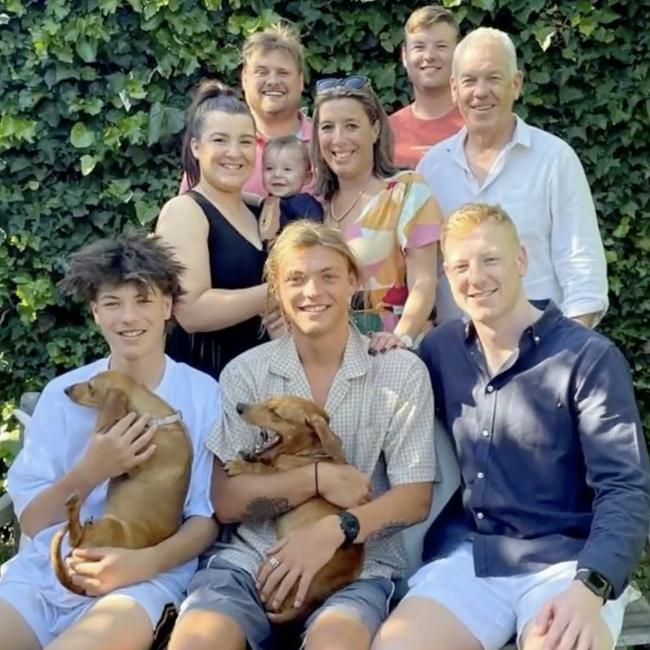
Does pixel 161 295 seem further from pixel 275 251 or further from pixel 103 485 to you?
pixel 103 485

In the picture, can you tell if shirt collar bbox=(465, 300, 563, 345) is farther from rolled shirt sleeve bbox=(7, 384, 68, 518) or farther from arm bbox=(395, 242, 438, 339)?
rolled shirt sleeve bbox=(7, 384, 68, 518)

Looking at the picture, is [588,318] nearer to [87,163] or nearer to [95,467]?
[95,467]

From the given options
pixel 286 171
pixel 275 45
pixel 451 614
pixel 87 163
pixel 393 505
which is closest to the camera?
pixel 451 614

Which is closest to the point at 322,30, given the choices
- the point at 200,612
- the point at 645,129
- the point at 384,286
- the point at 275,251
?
the point at 645,129

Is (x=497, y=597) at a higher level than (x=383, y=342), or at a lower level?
lower

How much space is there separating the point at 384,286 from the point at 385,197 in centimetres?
32

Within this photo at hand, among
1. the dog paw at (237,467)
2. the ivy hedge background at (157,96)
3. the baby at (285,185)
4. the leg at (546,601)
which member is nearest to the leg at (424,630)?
the leg at (546,601)

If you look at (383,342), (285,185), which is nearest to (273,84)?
(285,185)

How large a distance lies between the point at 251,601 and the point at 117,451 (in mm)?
578

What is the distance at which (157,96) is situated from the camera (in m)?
5.55

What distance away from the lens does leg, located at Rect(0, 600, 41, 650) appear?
3100mm

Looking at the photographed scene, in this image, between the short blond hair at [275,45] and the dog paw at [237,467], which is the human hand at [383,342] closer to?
the dog paw at [237,467]

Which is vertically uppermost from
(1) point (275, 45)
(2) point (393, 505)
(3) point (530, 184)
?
(1) point (275, 45)

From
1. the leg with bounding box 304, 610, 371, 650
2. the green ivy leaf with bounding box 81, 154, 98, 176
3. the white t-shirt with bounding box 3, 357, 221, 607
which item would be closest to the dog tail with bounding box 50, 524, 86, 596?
the white t-shirt with bounding box 3, 357, 221, 607
